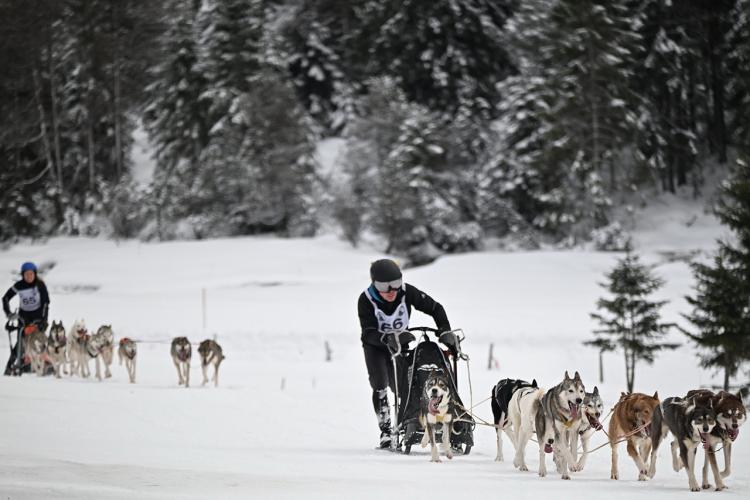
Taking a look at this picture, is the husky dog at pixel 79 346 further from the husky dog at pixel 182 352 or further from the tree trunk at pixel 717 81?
the tree trunk at pixel 717 81

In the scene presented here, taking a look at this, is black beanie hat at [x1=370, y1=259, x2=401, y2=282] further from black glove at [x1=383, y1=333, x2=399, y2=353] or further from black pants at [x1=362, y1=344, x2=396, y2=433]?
black pants at [x1=362, y1=344, x2=396, y2=433]

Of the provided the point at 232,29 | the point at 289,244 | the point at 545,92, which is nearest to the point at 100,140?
the point at 232,29

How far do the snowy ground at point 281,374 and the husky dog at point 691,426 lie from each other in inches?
10.1

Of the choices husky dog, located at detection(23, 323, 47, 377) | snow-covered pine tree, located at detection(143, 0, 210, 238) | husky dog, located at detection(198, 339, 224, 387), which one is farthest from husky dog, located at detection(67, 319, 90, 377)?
snow-covered pine tree, located at detection(143, 0, 210, 238)

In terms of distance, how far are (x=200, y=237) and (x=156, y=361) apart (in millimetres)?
25854

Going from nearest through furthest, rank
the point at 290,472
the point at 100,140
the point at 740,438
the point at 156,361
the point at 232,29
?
1. the point at 290,472
2. the point at 740,438
3. the point at 156,361
4. the point at 232,29
5. the point at 100,140

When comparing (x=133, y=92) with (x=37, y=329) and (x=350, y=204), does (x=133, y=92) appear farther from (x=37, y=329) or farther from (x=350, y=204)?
(x=37, y=329)

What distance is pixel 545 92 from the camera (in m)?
43.0

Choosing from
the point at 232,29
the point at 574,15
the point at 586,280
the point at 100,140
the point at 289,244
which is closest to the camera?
the point at 586,280

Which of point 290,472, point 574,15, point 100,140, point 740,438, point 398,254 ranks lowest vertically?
point 740,438

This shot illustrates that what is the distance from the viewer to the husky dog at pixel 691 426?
5.86 metres

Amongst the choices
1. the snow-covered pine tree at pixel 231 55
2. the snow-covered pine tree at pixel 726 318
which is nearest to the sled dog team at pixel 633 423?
the snow-covered pine tree at pixel 726 318

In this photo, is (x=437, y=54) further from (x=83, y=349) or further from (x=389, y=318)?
(x=389, y=318)

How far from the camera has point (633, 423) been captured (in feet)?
22.2
